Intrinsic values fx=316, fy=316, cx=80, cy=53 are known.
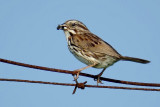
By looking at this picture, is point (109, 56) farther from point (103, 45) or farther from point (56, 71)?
point (56, 71)

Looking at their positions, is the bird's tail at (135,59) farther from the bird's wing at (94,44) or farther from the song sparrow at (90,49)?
the bird's wing at (94,44)

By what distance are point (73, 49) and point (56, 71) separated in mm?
2428

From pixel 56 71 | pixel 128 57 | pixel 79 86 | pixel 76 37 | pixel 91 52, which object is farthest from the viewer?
pixel 76 37

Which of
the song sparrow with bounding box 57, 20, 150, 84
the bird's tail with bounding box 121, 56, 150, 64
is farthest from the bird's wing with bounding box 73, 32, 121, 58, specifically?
the bird's tail with bounding box 121, 56, 150, 64

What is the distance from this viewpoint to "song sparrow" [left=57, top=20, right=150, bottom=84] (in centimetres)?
612

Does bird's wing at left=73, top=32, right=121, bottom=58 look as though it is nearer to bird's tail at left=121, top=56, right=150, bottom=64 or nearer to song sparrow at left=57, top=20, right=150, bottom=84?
song sparrow at left=57, top=20, right=150, bottom=84

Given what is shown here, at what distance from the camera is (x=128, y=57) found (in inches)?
229

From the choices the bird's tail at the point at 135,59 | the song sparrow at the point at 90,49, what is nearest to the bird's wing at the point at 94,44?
the song sparrow at the point at 90,49

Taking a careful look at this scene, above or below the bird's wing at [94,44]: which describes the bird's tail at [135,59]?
below

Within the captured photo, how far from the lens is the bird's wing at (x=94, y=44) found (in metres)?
6.16

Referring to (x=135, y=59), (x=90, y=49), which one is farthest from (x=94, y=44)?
(x=135, y=59)

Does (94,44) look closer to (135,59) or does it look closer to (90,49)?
(90,49)

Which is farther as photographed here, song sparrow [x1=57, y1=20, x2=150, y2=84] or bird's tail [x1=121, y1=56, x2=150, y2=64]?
song sparrow [x1=57, y1=20, x2=150, y2=84]

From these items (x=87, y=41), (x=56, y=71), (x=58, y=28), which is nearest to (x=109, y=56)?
(x=87, y=41)
